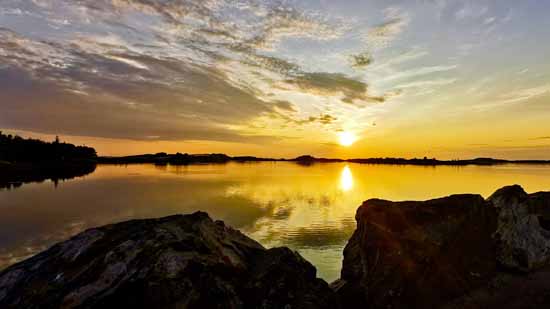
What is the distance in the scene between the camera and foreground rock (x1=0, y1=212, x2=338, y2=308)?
29.9 ft

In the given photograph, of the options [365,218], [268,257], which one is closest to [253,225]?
[365,218]

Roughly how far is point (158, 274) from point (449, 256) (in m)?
11.6

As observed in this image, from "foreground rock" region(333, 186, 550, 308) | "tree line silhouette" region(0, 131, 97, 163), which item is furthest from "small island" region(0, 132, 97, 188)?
"foreground rock" region(333, 186, 550, 308)

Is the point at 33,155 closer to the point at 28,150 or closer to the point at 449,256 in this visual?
the point at 28,150

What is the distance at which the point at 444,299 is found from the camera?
12.6m

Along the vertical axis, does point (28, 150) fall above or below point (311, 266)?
above

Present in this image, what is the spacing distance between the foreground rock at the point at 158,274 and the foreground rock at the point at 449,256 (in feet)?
10.1

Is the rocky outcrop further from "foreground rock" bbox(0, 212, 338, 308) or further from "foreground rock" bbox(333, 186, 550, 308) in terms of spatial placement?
"foreground rock" bbox(0, 212, 338, 308)

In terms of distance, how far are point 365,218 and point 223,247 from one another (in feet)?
22.4

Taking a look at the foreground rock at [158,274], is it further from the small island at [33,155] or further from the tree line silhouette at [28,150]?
the tree line silhouette at [28,150]

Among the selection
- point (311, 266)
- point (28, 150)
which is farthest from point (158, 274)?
point (28, 150)

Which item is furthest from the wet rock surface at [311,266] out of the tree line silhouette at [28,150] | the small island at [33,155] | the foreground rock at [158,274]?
the tree line silhouette at [28,150]

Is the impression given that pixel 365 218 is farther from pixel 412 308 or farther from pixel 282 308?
pixel 282 308

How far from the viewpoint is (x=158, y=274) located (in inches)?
372
